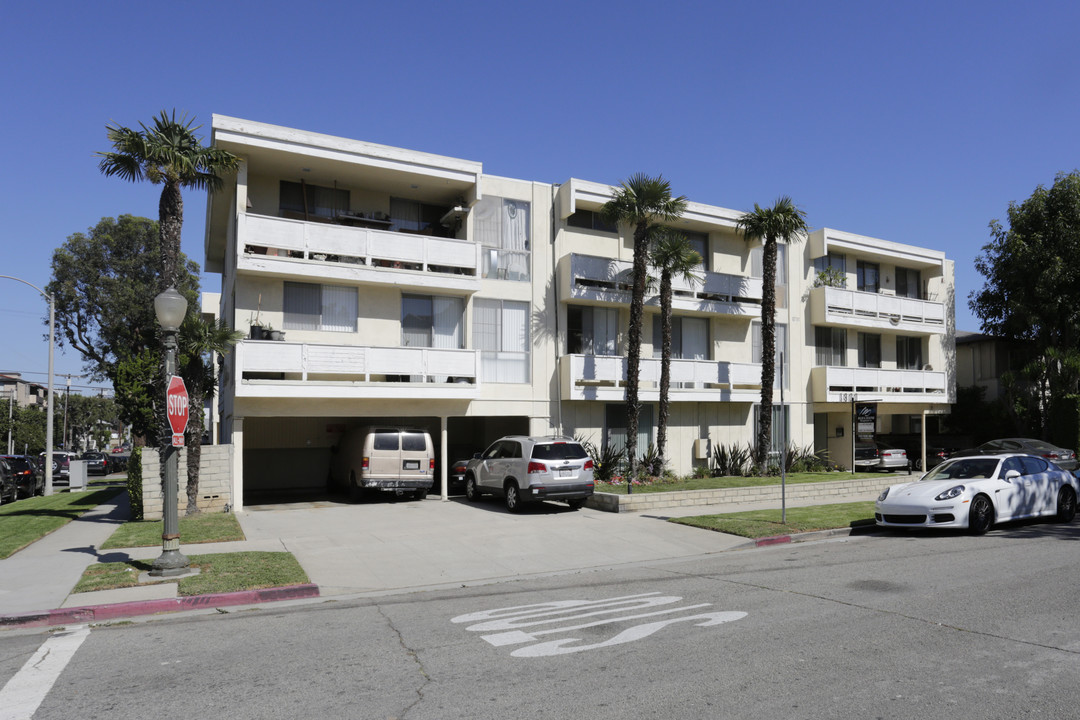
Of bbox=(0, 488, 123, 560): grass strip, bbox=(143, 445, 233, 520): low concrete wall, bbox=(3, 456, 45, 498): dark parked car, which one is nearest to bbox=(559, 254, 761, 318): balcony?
bbox=(143, 445, 233, 520): low concrete wall

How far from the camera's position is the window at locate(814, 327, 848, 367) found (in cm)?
2925

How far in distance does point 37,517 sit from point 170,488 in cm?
973

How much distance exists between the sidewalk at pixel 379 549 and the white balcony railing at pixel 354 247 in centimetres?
668

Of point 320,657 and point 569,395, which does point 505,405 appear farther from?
point 320,657

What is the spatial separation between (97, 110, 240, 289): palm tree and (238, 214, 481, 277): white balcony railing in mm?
2327

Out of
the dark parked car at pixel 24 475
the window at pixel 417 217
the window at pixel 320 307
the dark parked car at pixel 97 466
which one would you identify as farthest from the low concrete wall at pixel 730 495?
the dark parked car at pixel 97 466

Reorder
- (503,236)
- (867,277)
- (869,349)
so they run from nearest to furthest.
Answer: (503,236) → (869,349) → (867,277)

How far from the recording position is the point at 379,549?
12961 mm

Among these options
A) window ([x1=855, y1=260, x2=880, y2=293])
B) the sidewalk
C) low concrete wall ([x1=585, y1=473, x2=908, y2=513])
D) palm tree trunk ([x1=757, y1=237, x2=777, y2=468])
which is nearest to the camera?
the sidewalk

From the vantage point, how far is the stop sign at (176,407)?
10.2m

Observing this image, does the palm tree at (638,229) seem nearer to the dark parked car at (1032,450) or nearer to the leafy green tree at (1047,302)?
the dark parked car at (1032,450)

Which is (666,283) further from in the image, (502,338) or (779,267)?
(779,267)

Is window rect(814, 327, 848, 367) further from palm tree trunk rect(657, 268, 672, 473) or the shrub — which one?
the shrub

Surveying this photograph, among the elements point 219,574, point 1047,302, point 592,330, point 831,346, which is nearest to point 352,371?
point 592,330
